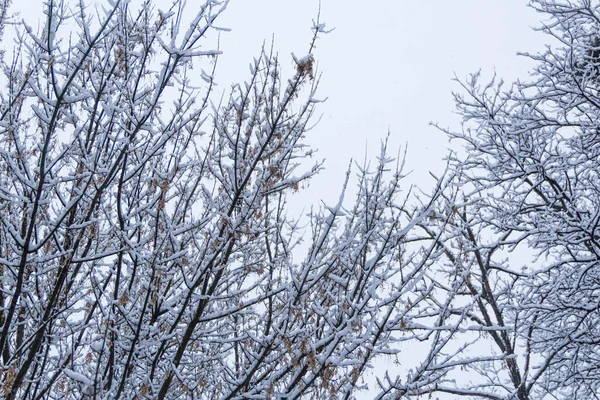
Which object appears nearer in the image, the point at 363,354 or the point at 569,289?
the point at 363,354

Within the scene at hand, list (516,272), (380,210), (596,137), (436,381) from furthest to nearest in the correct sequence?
(516,272)
(596,137)
(380,210)
(436,381)

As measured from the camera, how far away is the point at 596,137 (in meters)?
6.07

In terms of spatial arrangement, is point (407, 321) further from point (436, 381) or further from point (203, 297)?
point (203, 297)

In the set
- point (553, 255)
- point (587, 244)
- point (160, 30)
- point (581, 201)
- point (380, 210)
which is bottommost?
point (380, 210)

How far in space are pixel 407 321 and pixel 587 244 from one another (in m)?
3.75

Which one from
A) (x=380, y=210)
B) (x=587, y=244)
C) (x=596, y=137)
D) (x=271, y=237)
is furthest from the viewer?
(x=596, y=137)

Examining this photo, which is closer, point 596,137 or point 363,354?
point 363,354

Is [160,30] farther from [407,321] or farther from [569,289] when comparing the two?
[569,289]

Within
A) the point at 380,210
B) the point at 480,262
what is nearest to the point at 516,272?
the point at 480,262

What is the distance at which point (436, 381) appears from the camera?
2.95 meters

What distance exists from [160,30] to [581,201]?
19.4 ft

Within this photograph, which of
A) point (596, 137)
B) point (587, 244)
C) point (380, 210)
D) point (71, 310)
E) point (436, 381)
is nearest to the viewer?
point (436, 381)

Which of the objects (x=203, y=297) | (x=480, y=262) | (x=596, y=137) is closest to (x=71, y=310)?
(x=203, y=297)

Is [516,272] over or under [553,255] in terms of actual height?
under
